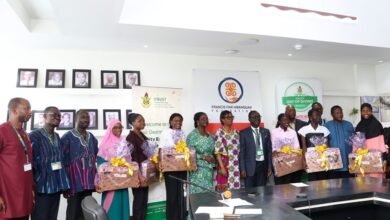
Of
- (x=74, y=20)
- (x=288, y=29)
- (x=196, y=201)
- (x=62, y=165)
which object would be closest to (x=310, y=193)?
(x=196, y=201)

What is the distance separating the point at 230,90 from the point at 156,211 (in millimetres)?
2240

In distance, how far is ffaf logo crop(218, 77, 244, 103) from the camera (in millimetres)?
5168

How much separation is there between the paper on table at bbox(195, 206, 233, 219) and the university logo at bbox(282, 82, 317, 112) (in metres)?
3.92

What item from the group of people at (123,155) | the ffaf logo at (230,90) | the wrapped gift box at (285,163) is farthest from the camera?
the ffaf logo at (230,90)

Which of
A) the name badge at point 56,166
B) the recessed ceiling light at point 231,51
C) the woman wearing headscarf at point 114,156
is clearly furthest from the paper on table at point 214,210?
the recessed ceiling light at point 231,51

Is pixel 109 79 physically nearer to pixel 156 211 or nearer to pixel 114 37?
pixel 114 37

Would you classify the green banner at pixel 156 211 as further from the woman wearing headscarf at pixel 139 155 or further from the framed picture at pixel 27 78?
the framed picture at pixel 27 78

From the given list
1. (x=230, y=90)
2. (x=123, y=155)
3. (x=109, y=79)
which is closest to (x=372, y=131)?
(x=230, y=90)

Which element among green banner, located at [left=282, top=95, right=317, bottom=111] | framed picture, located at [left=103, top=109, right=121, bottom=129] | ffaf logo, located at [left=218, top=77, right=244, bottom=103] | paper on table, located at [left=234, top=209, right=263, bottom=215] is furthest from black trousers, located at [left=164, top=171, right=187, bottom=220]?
green banner, located at [left=282, top=95, right=317, bottom=111]

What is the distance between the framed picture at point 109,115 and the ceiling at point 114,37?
932mm

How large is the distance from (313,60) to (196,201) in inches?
177

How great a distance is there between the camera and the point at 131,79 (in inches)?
189

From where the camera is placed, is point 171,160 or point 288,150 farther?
point 288,150

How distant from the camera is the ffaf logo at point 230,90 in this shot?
17.0ft
